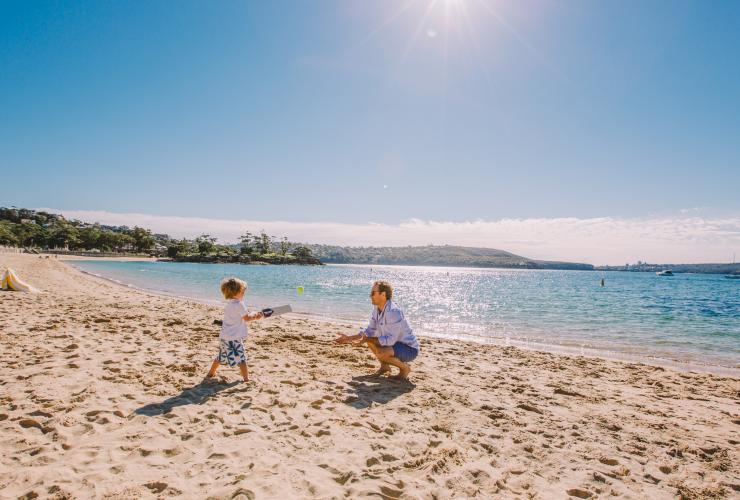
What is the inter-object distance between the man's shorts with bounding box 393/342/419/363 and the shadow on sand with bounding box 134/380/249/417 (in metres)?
2.50

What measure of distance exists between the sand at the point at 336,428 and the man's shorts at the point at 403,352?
1.47ft

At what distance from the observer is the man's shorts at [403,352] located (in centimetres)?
656

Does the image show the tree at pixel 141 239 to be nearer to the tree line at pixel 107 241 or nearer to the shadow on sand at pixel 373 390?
the tree line at pixel 107 241

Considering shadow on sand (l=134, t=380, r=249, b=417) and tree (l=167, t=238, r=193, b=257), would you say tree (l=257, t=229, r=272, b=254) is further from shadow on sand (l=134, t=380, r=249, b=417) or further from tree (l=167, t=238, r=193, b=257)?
shadow on sand (l=134, t=380, r=249, b=417)

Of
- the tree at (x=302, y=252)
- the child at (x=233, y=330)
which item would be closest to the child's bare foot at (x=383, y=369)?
the child at (x=233, y=330)

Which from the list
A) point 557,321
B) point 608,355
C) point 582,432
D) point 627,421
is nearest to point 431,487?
point 582,432

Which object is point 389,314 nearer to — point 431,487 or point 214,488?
point 431,487

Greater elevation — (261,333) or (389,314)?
(389,314)

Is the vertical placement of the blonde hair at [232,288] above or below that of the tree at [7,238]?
above

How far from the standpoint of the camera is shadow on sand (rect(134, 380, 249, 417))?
469 cm

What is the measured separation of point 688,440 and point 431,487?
12.3 feet

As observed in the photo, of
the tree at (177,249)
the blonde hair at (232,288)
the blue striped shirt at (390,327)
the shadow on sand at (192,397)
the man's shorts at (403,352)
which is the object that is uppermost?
the blonde hair at (232,288)

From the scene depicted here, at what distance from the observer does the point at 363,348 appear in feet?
30.2

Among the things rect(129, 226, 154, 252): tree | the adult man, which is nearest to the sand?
the adult man
